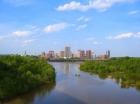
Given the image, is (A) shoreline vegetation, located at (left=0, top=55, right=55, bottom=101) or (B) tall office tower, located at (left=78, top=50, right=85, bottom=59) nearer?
(A) shoreline vegetation, located at (left=0, top=55, right=55, bottom=101)

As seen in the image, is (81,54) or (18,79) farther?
(81,54)

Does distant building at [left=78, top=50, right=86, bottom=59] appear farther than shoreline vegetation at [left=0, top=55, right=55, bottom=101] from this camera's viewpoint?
Yes

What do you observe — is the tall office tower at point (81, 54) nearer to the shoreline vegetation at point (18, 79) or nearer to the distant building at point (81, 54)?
the distant building at point (81, 54)

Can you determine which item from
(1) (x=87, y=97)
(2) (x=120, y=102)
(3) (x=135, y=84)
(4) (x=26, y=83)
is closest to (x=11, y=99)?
(4) (x=26, y=83)

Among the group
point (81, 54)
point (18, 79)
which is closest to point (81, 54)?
point (81, 54)

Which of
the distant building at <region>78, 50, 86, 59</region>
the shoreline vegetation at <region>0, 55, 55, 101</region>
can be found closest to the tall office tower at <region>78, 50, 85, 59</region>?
the distant building at <region>78, 50, 86, 59</region>

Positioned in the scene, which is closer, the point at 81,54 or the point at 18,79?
the point at 18,79

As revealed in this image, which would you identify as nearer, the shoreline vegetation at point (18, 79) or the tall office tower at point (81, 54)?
→ the shoreline vegetation at point (18, 79)

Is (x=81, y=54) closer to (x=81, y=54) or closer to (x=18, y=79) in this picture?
(x=81, y=54)

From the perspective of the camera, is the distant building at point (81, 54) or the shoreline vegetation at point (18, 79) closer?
the shoreline vegetation at point (18, 79)

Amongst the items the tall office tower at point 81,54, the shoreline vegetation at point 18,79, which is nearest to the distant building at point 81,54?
the tall office tower at point 81,54

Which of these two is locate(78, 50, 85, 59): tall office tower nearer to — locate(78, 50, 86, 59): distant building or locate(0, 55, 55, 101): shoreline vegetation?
locate(78, 50, 86, 59): distant building

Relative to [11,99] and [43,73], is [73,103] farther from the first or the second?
[43,73]

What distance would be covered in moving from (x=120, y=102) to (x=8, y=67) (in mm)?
13931
